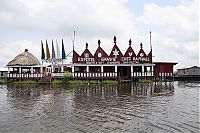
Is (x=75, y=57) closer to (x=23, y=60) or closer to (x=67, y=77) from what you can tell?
(x=67, y=77)

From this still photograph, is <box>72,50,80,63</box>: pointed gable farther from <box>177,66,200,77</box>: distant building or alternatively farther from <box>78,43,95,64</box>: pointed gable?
<box>177,66,200,77</box>: distant building

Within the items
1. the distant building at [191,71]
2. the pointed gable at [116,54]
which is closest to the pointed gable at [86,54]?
the pointed gable at [116,54]

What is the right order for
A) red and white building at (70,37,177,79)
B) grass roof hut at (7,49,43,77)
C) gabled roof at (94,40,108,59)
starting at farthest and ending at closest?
grass roof hut at (7,49,43,77) → gabled roof at (94,40,108,59) → red and white building at (70,37,177,79)

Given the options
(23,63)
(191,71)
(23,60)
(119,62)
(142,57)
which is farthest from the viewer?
(191,71)

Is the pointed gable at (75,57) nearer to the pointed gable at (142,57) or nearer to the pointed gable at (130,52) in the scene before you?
the pointed gable at (130,52)

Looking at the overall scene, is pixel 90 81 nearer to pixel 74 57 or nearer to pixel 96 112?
pixel 74 57

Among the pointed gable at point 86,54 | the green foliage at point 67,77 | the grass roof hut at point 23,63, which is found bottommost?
the green foliage at point 67,77

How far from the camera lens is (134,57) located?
156 ft

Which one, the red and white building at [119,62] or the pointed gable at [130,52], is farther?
the pointed gable at [130,52]

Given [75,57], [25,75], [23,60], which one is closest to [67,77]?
[75,57]

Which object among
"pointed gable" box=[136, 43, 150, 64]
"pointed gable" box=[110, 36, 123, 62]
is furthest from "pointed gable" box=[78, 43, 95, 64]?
"pointed gable" box=[136, 43, 150, 64]

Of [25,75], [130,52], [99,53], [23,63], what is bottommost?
[25,75]

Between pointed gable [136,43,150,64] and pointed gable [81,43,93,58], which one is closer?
pointed gable [81,43,93,58]

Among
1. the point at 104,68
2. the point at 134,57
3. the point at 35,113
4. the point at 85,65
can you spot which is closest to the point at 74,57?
the point at 85,65
